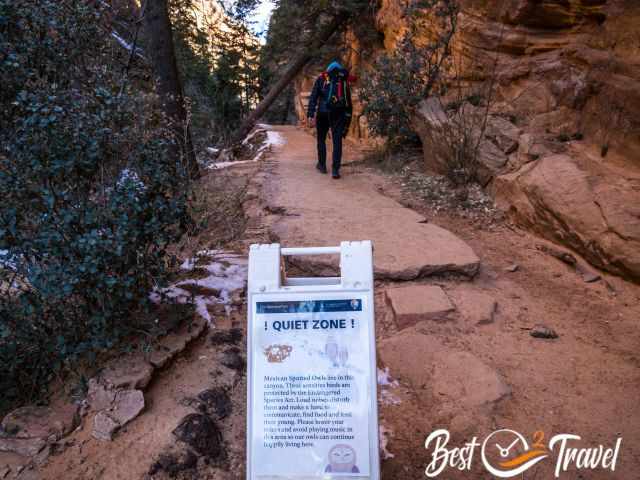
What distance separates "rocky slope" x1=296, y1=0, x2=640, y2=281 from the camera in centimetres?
447

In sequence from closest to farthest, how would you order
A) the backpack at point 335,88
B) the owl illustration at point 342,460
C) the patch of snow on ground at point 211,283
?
the owl illustration at point 342,460 → the patch of snow on ground at point 211,283 → the backpack at point 335,88

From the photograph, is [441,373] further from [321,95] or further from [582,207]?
[321,95]

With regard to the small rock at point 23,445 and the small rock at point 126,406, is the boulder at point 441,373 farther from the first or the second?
the small rock at point 23,445

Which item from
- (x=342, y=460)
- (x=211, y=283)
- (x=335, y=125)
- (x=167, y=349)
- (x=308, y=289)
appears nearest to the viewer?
(x=342, y=460)

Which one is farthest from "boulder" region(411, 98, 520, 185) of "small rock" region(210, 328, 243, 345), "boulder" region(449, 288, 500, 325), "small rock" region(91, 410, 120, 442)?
"small rock" region(91, 410, 120, 442)

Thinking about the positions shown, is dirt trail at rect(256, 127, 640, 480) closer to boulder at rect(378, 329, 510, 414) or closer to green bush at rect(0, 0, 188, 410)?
boulder at rect(378, 329, 510, 414)

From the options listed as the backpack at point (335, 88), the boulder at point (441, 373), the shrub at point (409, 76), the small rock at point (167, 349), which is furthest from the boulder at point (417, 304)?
the shrub at point (409, 76)

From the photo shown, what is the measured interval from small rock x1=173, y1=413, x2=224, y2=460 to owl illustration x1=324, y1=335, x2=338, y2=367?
878 mm

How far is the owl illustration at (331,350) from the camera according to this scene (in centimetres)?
198

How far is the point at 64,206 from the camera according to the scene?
2.73 meters

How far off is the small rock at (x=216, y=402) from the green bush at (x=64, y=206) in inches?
22.1

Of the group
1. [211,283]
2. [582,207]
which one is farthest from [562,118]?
[211,283]

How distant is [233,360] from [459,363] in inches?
51.7

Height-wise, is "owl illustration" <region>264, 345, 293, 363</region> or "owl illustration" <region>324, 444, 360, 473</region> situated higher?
"owl illustration" <region>264, 345, 293, 363</region>
